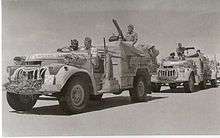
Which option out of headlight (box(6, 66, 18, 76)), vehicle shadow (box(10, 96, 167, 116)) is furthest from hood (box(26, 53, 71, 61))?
vehicle shadow (box(10, 96, 167, 116))

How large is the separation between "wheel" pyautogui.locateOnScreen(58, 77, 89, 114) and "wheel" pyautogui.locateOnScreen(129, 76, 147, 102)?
2.48 ft

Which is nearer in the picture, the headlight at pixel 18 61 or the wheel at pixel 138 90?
the headlight at pixel 18 61

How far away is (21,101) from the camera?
436 cm

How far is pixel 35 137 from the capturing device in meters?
4.33

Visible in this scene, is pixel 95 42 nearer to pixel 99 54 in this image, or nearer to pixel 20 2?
pixel 99 54

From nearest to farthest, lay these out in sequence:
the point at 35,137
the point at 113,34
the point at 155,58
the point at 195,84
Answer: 1. the point at 35,137
2. the point at 113,34
3. the point at 155,58
4. the point at 195,84

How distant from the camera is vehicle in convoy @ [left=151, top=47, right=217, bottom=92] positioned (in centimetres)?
569

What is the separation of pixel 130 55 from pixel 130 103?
49 centimetres

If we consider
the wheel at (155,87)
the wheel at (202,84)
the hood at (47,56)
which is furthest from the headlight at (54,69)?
the wheel at (202,84)

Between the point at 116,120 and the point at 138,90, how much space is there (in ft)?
2.17

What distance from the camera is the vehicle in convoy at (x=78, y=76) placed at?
159 inches

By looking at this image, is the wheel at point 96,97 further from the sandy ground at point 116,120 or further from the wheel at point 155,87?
the wheel at point 155,87

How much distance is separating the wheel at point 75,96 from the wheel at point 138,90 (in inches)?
29.8

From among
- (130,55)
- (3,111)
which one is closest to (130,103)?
(130,55)
